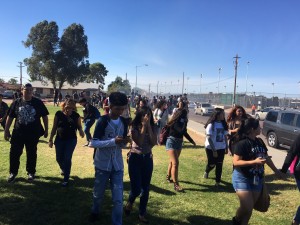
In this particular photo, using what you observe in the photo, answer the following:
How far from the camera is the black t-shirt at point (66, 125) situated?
6590mm

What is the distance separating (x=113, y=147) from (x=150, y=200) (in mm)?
2089

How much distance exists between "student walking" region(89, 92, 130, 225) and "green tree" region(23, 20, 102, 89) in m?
58.8

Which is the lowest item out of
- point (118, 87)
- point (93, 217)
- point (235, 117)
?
point (93, 217)

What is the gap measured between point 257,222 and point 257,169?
1522 millimetres

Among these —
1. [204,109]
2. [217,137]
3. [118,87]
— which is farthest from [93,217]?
[118,87]

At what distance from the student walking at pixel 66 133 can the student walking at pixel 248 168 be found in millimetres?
3509

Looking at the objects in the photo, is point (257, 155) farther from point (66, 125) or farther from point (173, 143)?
point (66, 125)

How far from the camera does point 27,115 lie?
21.3 ft

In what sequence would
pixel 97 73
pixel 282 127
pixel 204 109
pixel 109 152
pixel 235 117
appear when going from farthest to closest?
pixel 97 73 → pixel 204 109 → pixel 282 127 → pixel 235 117 → pixel 109 152

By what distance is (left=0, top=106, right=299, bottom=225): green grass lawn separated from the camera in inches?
203

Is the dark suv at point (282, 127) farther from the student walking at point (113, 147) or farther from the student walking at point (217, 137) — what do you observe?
the student walking at point (113, 147)

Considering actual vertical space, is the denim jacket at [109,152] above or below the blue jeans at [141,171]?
above

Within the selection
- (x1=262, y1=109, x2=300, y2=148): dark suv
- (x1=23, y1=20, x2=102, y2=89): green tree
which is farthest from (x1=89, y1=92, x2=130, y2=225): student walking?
(x1=23, y1=20, x2=102, y2=89): green tree

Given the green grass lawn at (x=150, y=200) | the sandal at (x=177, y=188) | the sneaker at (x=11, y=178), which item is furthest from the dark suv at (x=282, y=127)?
the sneaker at (x=11, y=178)
